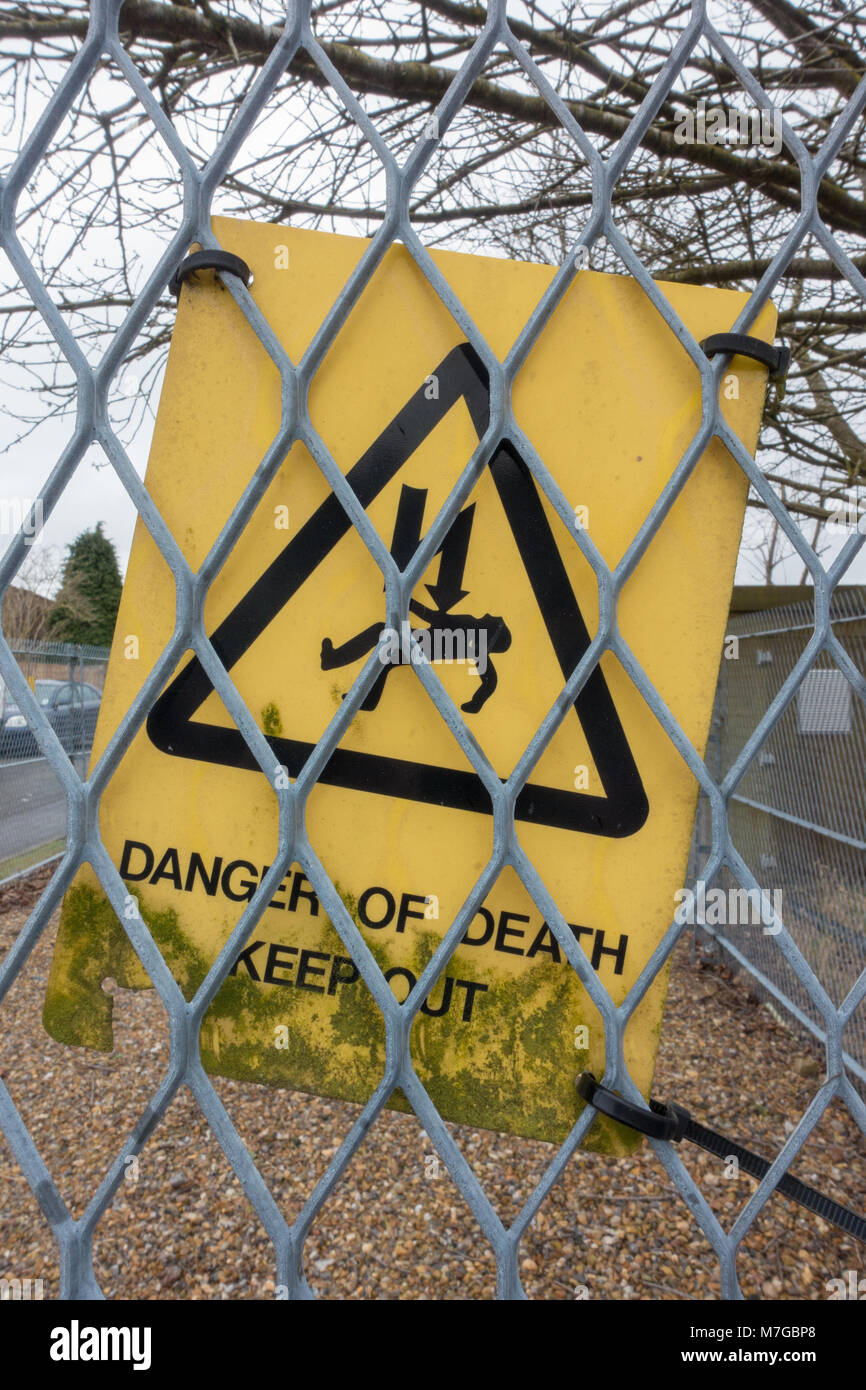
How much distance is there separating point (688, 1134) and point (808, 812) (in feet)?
11.4

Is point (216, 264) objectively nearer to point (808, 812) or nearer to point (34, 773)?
point (808, 812)

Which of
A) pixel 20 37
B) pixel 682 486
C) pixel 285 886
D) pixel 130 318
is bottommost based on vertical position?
pixel 285 886

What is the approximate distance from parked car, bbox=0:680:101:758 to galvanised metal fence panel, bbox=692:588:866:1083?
4.18 metres

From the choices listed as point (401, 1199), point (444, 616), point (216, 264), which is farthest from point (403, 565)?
point (401, 1199)

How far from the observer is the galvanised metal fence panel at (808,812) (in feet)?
11.1

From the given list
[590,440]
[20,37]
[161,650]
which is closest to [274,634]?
[161,650]

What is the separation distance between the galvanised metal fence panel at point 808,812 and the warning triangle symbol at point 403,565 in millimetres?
2398

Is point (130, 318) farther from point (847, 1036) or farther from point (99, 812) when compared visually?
point (847, 1036)

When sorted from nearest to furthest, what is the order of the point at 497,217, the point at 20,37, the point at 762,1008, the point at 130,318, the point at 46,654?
the point at 130,318, the point at 20,37, the point at 497,217, the point at 762,1008, the point at 46,654

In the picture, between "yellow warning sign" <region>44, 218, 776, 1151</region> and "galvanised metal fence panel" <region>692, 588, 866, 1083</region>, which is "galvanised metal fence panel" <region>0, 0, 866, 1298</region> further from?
"galvanised metal fence panel" <region>692, 588, 866, 1083</region>

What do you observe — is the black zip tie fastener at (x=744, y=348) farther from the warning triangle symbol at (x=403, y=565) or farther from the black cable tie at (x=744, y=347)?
the warning triangle symbol at (x=403, y=565)

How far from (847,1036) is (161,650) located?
3658 millimetres

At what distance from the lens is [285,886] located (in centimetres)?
94

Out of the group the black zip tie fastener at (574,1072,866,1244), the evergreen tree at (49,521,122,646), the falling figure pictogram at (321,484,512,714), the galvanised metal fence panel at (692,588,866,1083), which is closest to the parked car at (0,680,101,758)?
the falling figure pictogram at (321,484,512,714)
